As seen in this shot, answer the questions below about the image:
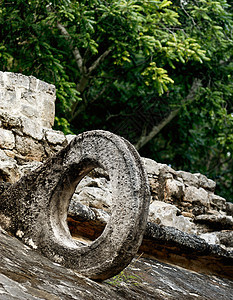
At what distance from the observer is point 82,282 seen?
2.02 meters

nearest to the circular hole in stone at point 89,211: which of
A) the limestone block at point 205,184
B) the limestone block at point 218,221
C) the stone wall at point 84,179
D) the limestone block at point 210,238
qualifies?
the stone wall at point 84,179

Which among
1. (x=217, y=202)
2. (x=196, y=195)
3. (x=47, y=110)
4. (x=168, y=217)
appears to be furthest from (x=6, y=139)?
(x=217, y=202)

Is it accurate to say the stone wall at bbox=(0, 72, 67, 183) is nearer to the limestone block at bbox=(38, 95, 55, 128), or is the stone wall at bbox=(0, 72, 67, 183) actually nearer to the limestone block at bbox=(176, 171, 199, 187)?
the limestone block at bbox=(38, 95, 55, 128)

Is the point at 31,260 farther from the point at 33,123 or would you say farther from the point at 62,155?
the point at 33,123

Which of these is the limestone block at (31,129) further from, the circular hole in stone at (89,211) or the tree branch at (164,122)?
the tree branch at (164,122)

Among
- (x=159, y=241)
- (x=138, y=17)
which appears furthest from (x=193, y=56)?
(x=159, y=241)

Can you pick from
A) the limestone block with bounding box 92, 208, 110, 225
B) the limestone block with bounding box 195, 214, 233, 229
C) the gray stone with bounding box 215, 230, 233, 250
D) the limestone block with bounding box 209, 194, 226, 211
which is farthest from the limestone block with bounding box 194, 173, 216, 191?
the limestone block with bounding box 92, 208, 110, 225

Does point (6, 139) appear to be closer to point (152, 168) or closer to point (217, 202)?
point (152, 168)

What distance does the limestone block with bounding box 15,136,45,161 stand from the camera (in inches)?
146

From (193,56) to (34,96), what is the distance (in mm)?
4949

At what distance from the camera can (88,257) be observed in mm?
2127

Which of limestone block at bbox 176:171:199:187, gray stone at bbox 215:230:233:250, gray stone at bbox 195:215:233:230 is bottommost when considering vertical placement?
gray stone at bbox 215:230:233:250

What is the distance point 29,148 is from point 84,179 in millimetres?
571

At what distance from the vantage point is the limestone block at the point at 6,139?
3.60 metres
